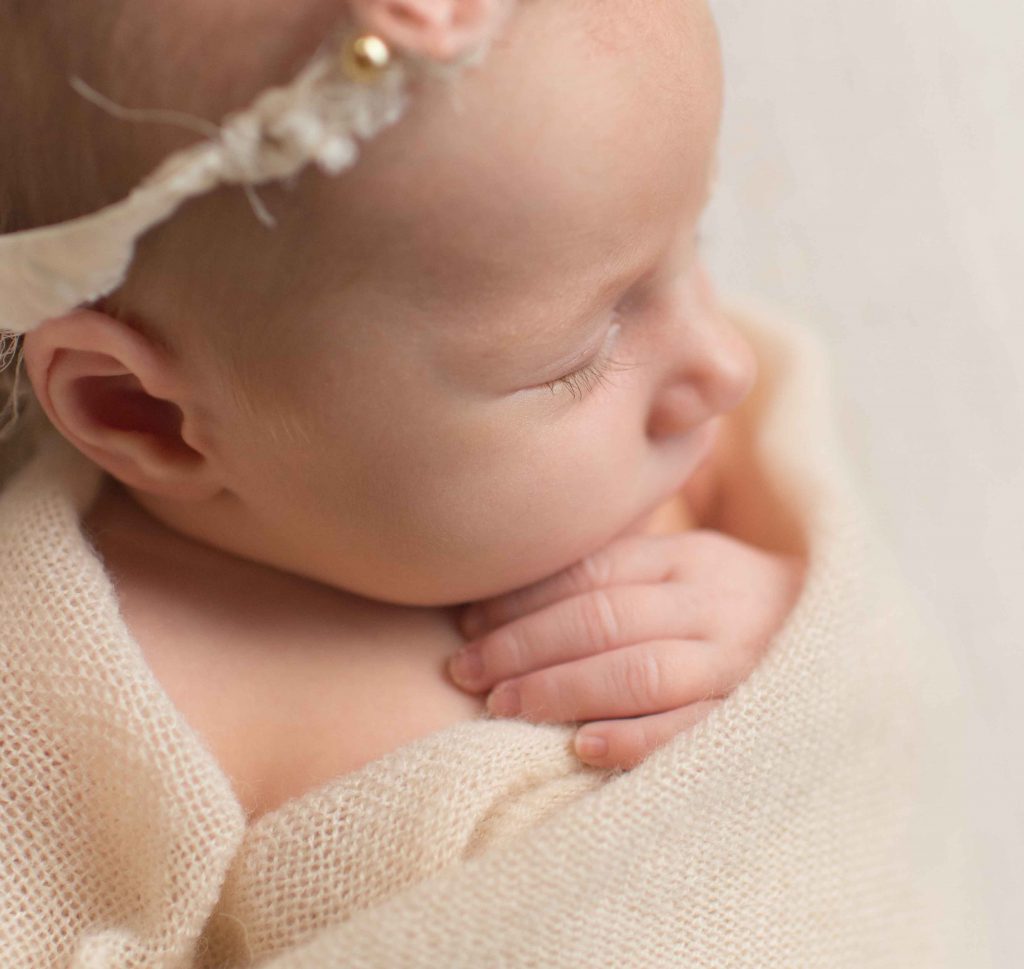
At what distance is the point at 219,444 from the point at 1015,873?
0.96 metres

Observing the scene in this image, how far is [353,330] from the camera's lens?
75 centimetres

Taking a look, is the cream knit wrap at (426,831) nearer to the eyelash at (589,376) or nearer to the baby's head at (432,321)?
the baby's head at (432,321)

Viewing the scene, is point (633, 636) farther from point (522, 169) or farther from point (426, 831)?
point (522, 169)

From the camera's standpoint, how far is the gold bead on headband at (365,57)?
634 mm

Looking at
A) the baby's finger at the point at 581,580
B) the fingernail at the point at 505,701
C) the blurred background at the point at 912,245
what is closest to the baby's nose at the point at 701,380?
the baby's finger at the point at 581,580

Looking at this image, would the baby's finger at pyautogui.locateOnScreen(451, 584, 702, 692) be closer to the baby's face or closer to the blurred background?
the baby's face

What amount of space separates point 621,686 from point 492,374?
0.27 meters

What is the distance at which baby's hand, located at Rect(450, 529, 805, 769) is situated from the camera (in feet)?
3.01

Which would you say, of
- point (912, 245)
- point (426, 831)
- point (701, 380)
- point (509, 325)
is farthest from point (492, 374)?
point (912, 245)

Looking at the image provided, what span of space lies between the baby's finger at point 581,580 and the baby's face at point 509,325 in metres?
0.04

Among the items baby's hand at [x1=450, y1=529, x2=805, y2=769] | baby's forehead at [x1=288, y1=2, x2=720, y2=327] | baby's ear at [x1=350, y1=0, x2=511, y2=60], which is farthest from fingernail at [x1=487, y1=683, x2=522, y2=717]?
baby's ear at [x1=350, y1=0, x2=511, y2=60]

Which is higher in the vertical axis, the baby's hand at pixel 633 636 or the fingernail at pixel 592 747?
the baby's hand at pixel 633 636

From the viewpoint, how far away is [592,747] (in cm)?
90

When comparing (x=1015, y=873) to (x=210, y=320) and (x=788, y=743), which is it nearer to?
(x=788, y=743)
